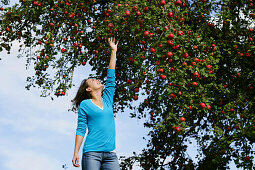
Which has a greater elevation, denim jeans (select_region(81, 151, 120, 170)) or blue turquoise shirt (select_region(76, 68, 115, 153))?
blue turquoise shirt (select_region(76, 68, 115, 153))

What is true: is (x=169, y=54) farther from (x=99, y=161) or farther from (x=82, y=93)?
(x=99, y=161)

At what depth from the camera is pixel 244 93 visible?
707cm

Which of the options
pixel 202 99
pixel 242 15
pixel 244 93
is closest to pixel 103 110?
pixel 202 99

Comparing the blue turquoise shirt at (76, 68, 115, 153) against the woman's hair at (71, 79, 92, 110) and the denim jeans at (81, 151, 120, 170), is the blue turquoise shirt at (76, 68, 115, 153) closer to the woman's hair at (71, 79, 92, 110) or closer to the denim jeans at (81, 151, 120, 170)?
the denim jeans at (81, 151, 120, 170)

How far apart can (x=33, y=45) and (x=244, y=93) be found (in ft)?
19.3

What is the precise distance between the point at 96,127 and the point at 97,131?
0.06 m

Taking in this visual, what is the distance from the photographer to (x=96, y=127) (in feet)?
13.1

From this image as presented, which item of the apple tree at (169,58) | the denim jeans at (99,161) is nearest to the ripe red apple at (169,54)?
the apple tree at (169,58)

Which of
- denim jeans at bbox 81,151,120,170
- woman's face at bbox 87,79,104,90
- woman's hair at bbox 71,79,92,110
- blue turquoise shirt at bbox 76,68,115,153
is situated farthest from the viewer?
woman's hair at bbox 71,79,92,110

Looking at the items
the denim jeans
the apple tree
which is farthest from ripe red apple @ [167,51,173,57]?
the denim jeans

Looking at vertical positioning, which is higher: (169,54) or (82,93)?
(169,54)

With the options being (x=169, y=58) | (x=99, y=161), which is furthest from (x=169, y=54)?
(x=99, y=161)

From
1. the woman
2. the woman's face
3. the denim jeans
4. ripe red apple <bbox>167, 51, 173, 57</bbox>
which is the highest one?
ripe red apple <bbox>167, 51, 173, 57</bbox>

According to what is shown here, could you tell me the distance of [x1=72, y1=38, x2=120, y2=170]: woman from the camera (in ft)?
12.5
